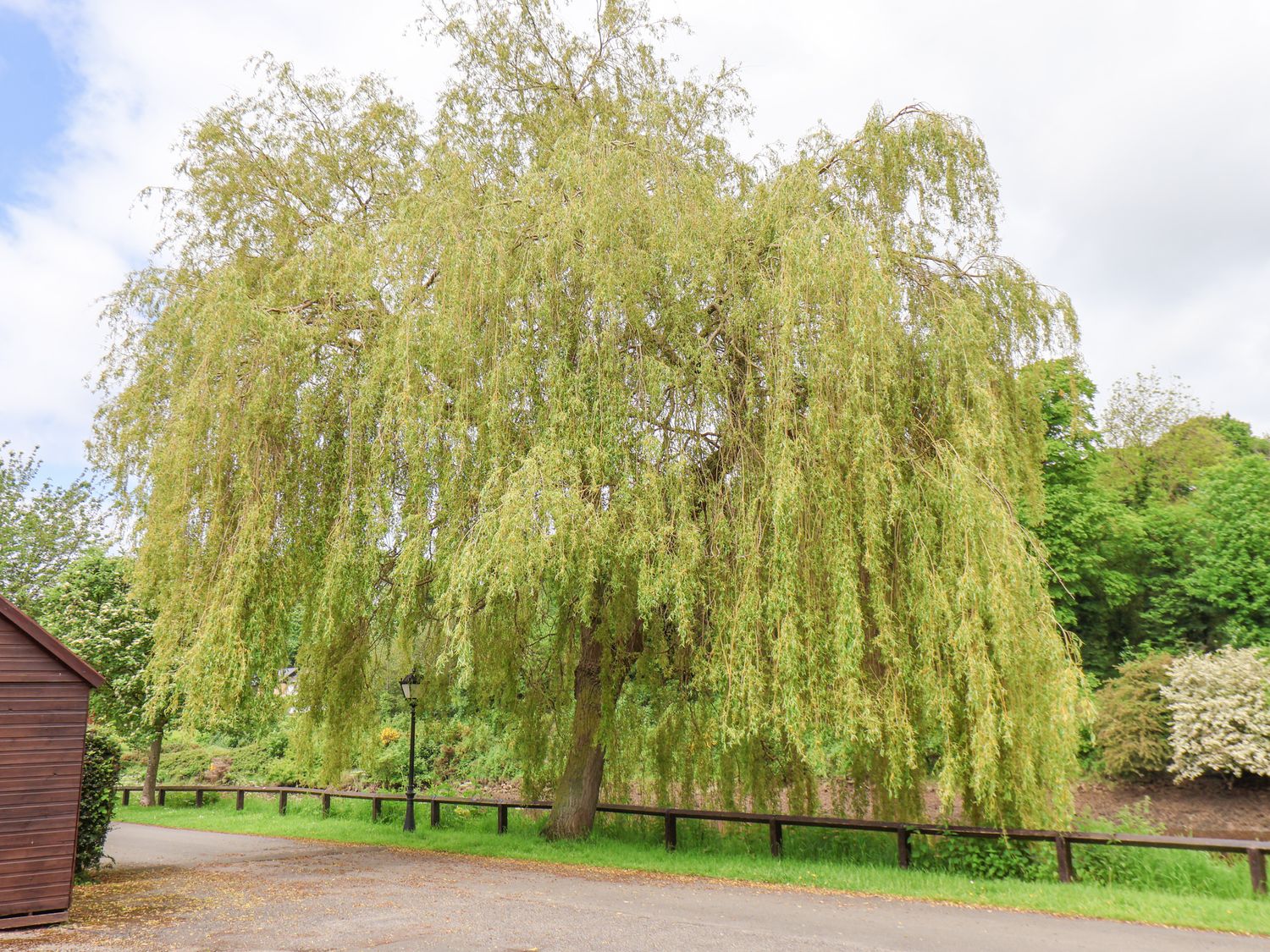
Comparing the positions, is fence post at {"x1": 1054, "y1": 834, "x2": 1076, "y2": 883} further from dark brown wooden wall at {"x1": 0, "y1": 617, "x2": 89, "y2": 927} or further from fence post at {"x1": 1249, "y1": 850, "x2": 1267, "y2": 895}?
dark brown wooden wall at {"x1": 0, "y1": 617, "x2": 89, "y2": 927}

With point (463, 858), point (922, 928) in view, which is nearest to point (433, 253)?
point (463, 858)

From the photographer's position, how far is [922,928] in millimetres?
7285

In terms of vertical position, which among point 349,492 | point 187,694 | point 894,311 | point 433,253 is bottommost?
point 187,694

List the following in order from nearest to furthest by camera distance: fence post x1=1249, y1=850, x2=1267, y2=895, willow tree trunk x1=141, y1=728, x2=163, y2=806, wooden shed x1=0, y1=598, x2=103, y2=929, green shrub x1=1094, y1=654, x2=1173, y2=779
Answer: wooden shed x1=0, y1=598, x2=103, y2=929 < fence post x1=1249, y1=850, x2=1267, y2=895 < green shrub x1=1094, y1=654, x2=1173, y2=779 < willow tree trunk x1=141, y1=728, x2=163, y2=806

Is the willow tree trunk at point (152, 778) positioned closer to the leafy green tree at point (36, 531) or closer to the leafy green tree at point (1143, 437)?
the leafy green tree at point (36, 531)

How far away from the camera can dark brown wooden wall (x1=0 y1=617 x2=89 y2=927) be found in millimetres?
7805

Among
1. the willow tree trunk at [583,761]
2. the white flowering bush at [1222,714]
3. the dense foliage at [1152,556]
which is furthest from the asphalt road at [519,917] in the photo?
the dense foliage at [1152,556]

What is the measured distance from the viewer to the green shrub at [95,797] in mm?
10445

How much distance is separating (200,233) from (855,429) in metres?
10.1

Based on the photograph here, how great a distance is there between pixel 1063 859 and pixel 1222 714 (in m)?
11.0

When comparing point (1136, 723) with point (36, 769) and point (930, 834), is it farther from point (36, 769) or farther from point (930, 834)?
point (36, 769)

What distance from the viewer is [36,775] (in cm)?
802

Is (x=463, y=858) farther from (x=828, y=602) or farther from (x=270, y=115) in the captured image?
(x=270, y=115)

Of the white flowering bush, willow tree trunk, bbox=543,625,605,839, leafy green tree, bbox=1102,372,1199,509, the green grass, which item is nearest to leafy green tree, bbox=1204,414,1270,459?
leafy green tree, bbox=1102,372,1199,509
